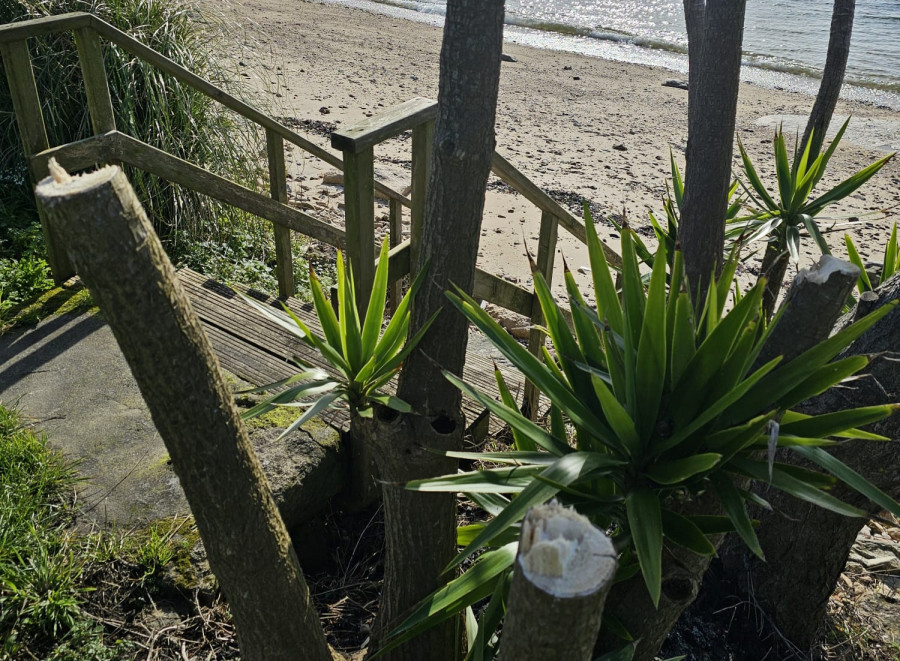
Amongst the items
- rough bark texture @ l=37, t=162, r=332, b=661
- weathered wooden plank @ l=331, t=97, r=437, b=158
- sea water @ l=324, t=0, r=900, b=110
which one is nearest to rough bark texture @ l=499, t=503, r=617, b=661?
rough bark texture @ l=37, t=162, r=332, b=661

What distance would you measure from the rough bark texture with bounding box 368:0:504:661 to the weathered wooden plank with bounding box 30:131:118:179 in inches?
92.4

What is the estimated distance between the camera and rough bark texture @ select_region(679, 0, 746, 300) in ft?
10.3

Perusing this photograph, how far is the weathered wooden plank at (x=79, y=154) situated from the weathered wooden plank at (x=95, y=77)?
174mm

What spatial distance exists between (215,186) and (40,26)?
105cm

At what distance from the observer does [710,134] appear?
10.7 ft

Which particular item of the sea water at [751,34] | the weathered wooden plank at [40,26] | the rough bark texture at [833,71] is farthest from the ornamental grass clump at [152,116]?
the sea water at [751,34]

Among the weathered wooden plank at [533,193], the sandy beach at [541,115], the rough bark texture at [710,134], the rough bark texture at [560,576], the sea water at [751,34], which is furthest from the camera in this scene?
the sea water at [751,34]

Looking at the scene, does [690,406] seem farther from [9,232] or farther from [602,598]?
[9,232]

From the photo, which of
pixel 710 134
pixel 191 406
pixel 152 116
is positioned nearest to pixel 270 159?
pixel 152 116

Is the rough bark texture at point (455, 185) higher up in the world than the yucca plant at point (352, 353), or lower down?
higher up

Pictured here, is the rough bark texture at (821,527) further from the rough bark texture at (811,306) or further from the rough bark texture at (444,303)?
the rough bark texture at (444,303)

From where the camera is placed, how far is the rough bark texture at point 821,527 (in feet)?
8.30

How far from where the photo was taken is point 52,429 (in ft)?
10.2

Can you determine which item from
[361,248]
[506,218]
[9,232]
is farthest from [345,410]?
[506,218]
